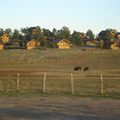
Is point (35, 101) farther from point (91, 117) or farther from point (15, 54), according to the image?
point (15, 54)

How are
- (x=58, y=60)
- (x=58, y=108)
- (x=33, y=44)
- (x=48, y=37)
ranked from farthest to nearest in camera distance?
(x=48, y=37), (x=33, y=44), (x=58, y=60), (x=58, y=108)

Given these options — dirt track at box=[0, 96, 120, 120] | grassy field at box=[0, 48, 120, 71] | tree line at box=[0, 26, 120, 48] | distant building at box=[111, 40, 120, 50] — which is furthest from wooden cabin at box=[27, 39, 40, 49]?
dirt track at box=[0, 96, 120, 120]

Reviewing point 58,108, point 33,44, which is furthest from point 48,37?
point 58,108

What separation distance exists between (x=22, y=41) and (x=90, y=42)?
32234mm

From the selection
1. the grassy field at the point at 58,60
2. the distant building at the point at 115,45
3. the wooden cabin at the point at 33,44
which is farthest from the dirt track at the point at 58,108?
the distant building at the point at 115,45

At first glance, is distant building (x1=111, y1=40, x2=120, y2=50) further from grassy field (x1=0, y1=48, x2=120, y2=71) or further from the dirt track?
the dirt track

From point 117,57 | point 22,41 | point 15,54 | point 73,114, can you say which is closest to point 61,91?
point 73,114

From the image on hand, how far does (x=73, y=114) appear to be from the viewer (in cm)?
1777

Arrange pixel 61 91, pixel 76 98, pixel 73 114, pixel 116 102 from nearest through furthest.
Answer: pixel 73 114 → pixel 116 102 → pixel 76 98 → pixel 61 91

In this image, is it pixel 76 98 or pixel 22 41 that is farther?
pixel 22 41

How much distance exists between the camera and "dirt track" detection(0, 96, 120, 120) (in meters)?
17.1

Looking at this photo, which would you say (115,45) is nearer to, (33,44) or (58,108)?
(33,44)

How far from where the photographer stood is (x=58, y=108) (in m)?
19.8

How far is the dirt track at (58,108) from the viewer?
17.1 m
